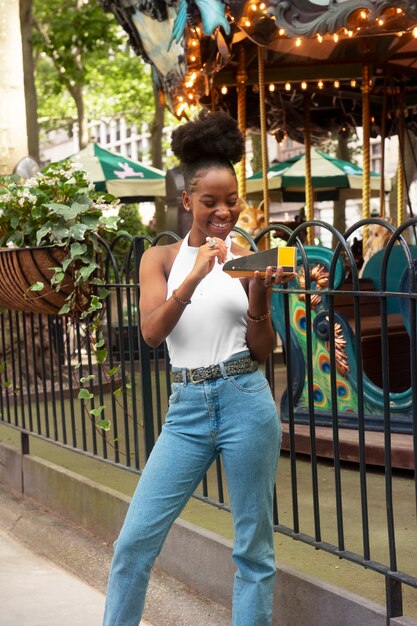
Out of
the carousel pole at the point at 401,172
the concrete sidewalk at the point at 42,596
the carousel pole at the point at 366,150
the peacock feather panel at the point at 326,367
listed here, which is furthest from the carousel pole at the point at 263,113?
the concrete sidewalk at the point at 42,596

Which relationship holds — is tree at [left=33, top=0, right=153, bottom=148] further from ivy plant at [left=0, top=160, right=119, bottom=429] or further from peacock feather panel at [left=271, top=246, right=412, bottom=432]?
ivy plant at [left=0, top=160, right=119, bottom=429]

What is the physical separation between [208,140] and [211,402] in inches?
32.4

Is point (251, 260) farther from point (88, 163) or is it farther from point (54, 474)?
point (88, 163)

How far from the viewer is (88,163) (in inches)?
701

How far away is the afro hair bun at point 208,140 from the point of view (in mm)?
3264

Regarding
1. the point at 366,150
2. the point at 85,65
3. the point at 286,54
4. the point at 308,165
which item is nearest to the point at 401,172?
the point at 308,165

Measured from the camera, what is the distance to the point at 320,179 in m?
19.4

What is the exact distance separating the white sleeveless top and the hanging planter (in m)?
2.24

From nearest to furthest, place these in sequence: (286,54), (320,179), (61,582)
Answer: (61,582)
(286,54)
(320,179)

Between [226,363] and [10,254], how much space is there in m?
2.62

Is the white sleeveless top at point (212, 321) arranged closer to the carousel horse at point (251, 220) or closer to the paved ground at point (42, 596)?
the paved ground at point (42, 596)

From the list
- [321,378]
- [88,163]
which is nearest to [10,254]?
[321,378]

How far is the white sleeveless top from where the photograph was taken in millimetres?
3232

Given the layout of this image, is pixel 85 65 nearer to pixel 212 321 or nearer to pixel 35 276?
pixel 35 276
